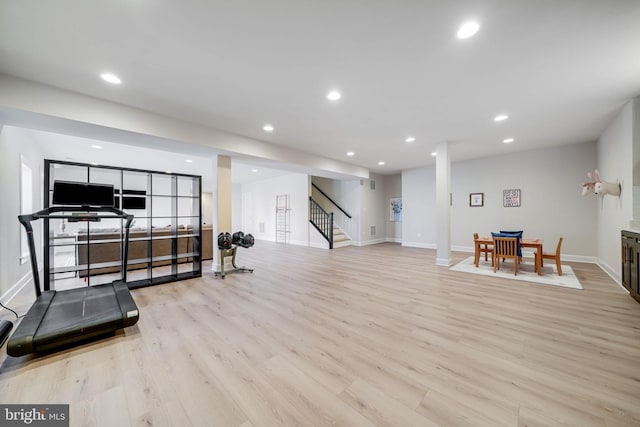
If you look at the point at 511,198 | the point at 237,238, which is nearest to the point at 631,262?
the point at 511,198

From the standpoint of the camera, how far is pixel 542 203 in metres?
6.45

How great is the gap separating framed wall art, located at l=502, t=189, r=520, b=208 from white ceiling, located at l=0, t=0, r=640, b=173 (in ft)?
9.25

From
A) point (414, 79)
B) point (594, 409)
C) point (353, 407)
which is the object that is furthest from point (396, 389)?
point (414, 79)

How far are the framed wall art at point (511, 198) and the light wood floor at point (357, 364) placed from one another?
3648mm

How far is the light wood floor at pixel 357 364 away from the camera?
1.54 m

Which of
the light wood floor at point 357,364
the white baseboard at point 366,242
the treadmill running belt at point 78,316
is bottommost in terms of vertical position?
the light wood floor at point 357,364

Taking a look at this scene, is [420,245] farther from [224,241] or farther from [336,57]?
[336,57]

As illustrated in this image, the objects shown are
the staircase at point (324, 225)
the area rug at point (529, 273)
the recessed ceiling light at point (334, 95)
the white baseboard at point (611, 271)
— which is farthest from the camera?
the staircase at point (324, 225)

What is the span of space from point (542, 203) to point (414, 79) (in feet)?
20.1

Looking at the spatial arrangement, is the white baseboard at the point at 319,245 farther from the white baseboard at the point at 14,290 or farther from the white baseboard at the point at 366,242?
the white baseboard at the point at 14,290

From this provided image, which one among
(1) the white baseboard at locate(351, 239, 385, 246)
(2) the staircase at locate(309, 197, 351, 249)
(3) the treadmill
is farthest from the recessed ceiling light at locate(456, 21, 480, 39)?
(1) the white baseboard at locate(351, 239, 385, 246)

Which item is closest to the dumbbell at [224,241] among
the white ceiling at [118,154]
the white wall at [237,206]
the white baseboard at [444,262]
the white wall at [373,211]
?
the white ceiling at [118,154]

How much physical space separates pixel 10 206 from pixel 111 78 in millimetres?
2850

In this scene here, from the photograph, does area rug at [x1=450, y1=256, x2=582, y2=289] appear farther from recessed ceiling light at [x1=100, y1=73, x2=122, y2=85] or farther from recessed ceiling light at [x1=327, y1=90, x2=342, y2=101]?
recessed ceiling light at [x1=100, y1=73, x2=122, y2=85]
